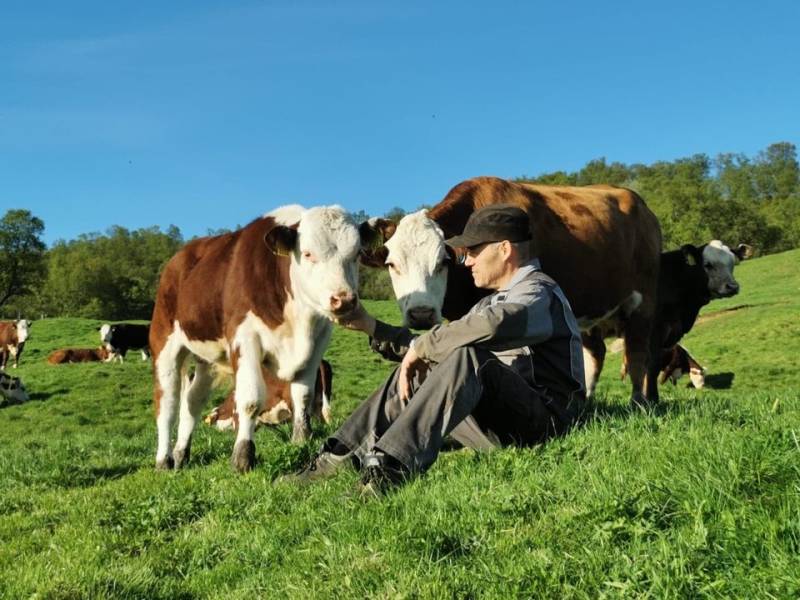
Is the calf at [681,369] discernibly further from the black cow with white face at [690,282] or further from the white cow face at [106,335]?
the white cow face at [106,335]

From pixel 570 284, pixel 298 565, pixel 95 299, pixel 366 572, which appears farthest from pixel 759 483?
pixel 95 299

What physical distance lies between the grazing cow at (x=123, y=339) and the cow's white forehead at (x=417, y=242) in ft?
107

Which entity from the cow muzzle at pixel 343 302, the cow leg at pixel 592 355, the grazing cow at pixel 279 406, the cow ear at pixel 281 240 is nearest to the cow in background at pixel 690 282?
the cow leg at pixel 592 355

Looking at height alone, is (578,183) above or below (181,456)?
above

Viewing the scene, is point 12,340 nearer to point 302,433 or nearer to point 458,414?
point 302,433

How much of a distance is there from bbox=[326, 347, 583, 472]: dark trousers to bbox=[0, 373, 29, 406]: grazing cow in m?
23.0

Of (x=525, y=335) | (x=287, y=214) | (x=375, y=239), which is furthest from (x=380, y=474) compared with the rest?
(x=287, y=214)

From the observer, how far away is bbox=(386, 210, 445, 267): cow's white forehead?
7973mm

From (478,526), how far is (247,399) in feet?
13.5

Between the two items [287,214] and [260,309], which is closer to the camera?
[260,309]

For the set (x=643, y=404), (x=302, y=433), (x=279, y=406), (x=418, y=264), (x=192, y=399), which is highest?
(x=418, y=264)

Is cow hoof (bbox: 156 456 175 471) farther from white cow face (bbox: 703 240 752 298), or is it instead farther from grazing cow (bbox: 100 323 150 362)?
grazing cow (bbox: 100 323 150 362)

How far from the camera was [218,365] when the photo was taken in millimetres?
9062

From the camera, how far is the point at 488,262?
18.0 ft
